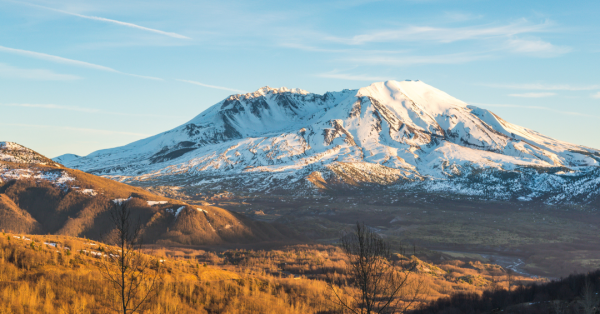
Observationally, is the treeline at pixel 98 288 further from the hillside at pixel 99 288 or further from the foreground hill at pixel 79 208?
the foreground hill at pixel 79 208

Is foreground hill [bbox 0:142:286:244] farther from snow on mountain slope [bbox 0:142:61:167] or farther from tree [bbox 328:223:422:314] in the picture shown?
tree [bbox 328:223:422:314]

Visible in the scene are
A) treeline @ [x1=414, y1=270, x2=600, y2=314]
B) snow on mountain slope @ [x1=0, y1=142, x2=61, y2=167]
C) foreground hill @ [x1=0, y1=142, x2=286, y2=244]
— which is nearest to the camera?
treeline @ [x1=414, y1=270, x2=600, y2=314]

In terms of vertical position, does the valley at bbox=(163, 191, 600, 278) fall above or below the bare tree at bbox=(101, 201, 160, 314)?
below

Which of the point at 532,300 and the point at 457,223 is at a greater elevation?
the point at 532,300

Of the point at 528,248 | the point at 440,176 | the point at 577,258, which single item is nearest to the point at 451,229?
the point at 528,248

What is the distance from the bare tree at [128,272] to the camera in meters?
13.1

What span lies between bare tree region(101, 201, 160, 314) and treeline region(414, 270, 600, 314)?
45.8 ft

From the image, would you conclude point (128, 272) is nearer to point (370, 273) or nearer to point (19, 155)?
point (370, 273)

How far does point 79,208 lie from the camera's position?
43.2 metres

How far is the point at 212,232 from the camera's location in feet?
160

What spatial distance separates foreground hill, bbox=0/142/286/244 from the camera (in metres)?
40.6

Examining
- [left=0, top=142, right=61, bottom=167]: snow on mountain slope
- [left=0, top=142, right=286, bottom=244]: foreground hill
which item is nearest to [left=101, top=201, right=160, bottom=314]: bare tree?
[left=0, top=142, right=286, bottom=244]: foreground hill

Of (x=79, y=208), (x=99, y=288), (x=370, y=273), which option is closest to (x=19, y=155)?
(x=79, y=208)

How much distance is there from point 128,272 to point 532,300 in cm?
2141
